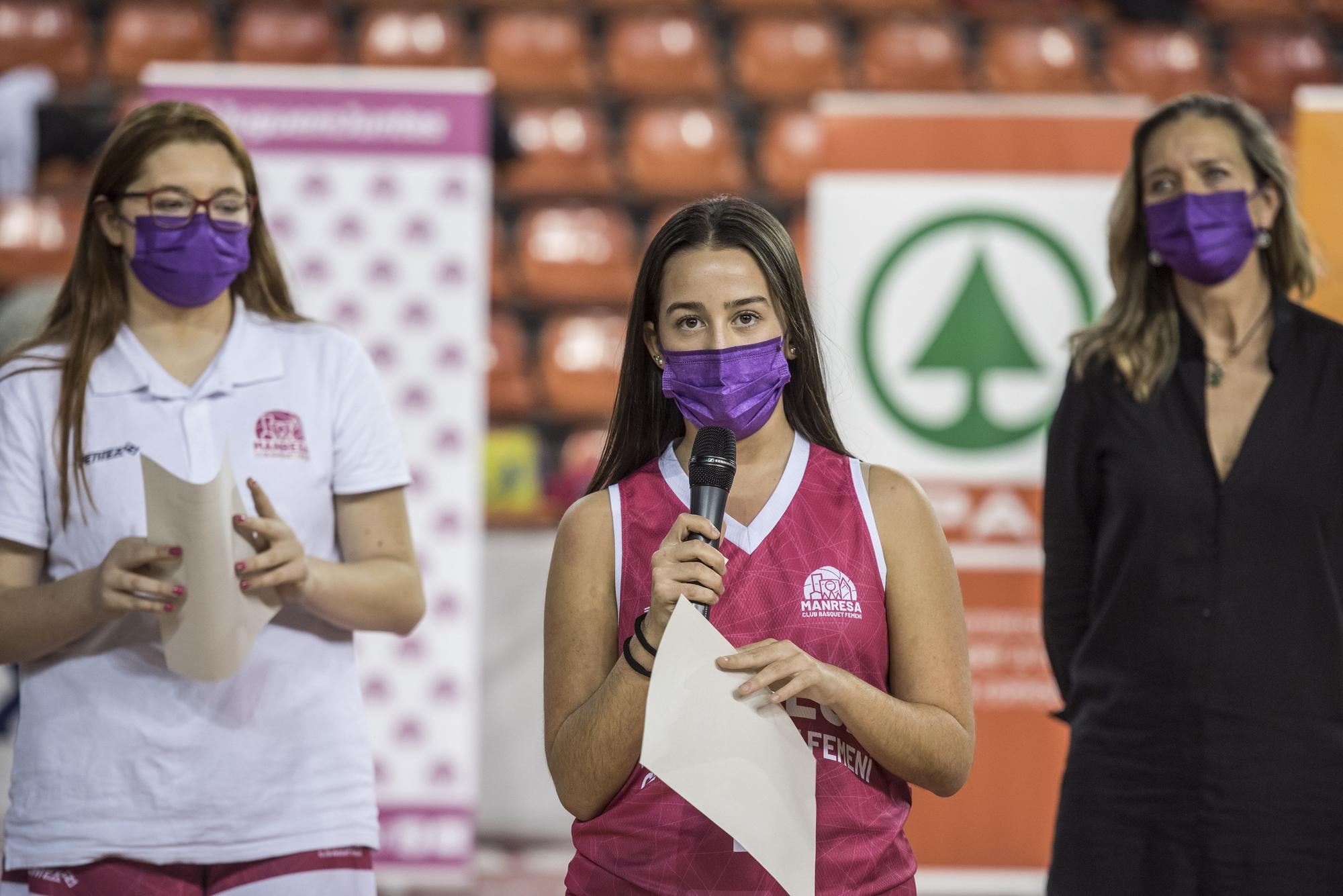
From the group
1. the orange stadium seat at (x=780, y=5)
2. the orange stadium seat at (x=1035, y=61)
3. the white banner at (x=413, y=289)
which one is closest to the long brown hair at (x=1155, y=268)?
the white banner at (x=413, y=289)

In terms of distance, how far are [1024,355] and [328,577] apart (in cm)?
232

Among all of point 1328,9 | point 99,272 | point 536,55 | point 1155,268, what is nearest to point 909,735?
point 1155,268

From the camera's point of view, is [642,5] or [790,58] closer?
[790,58]

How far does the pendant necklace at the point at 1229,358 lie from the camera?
209 centimetres

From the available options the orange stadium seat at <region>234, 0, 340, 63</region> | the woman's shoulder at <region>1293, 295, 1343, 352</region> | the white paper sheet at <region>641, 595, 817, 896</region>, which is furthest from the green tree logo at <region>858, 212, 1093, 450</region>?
the orange stadium seat at <region>234, 0, 340, 63</region>

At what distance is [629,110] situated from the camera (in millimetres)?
8320

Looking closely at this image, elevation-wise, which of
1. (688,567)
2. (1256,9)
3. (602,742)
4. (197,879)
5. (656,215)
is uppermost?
(1256,9)

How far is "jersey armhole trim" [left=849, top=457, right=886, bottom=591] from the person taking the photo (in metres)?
1.60

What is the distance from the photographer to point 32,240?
722 centimetres

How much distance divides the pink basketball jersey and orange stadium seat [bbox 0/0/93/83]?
24.8ft

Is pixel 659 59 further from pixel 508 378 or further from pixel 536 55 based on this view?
pixel 508 378

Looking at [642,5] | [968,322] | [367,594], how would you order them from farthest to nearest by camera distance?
[642,5] < [968,322] < [367,594]

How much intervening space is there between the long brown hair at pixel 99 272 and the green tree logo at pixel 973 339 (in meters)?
2.05

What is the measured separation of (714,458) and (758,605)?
0.63 ft
